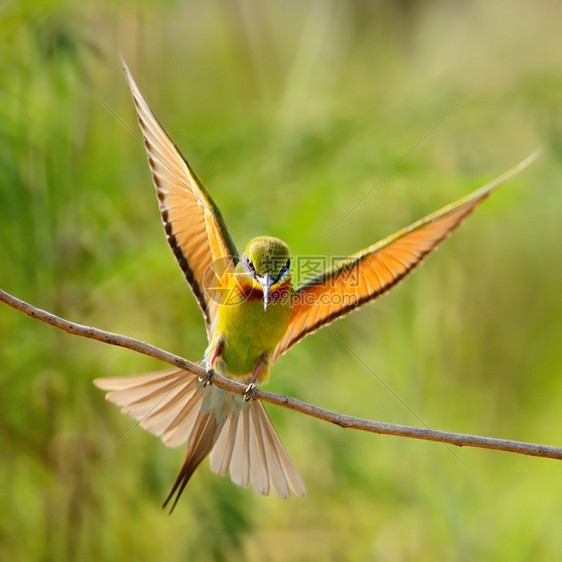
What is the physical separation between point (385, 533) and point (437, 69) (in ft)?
6.38

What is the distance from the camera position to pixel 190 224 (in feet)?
6.63

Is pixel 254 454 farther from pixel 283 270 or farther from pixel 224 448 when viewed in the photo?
pixel 283 270

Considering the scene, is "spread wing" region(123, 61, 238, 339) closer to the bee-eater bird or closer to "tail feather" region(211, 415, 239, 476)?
the bee-eater bird

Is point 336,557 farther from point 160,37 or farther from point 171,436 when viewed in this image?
point 160,37

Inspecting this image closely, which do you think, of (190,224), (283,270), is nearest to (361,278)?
(283,270)

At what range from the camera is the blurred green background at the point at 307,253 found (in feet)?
7.93

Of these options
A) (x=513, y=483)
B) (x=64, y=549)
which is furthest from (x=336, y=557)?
(x=64, y=549)

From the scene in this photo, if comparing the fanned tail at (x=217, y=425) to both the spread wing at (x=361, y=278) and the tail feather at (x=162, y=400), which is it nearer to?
the tail feather at (x=162, y=400)

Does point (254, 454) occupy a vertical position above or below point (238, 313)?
below

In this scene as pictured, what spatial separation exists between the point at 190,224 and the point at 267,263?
22 centimetres

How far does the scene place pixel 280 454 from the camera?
6.77 ft

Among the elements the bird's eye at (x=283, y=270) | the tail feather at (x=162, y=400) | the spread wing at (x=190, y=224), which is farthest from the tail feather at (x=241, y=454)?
the bird's eye at (x=283, y=270)

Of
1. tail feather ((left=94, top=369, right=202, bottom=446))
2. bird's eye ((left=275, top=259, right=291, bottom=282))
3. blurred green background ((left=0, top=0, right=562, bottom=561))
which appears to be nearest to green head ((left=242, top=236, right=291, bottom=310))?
bird's eye ((left=275, top=259, right=291, bottom=282))

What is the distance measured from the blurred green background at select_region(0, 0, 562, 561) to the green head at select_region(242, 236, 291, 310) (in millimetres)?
429
